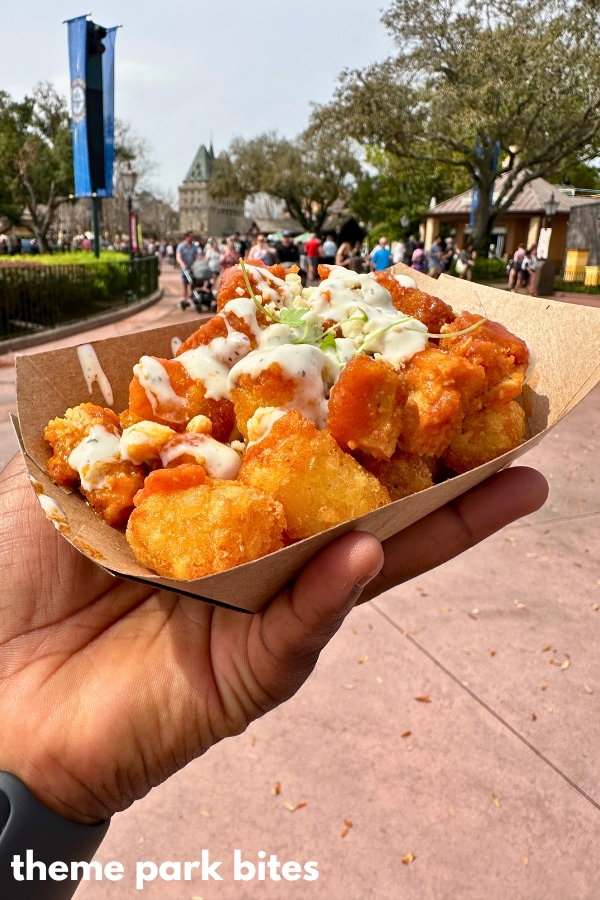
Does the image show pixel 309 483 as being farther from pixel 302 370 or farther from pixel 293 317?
pixel 293 317

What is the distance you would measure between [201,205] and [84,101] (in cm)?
12436

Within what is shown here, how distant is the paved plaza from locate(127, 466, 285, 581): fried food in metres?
1.77

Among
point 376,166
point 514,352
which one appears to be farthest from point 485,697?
point 376,166

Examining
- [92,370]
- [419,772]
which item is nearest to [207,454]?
[92,370]

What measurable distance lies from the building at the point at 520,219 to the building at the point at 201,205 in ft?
290

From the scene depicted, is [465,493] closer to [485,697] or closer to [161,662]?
[161,662]

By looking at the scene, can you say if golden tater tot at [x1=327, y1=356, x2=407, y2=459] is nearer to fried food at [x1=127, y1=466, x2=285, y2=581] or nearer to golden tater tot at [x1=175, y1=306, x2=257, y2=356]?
fried food at [x1=127, y1=466, x2=285, y2=581]

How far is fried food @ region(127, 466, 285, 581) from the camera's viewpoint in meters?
1.34

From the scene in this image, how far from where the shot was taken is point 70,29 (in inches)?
598

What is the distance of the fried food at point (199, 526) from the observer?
1.34 m

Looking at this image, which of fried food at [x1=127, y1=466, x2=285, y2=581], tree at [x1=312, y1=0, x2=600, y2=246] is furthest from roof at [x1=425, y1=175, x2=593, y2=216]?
fried food at [x1=127, y1=466, x2=285, y2=581]

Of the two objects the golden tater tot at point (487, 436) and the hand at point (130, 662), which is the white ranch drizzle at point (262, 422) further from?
the golden tater tot at point (487, 436)

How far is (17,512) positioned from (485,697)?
8.00ft

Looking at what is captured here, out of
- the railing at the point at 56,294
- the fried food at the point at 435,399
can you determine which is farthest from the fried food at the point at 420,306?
the railing at the point at 56,294
